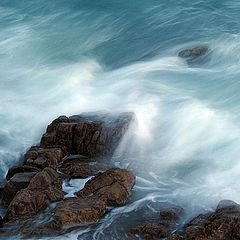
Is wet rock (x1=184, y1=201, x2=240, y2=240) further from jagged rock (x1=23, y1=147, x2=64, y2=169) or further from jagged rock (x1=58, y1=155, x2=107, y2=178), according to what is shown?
jagged rock (x1=23, y1=147, x2=64, y2=169)

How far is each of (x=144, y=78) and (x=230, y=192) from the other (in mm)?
7457

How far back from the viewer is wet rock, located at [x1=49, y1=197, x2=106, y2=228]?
35.8 ft

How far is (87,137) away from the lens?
1409cm

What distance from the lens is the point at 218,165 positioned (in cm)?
1345

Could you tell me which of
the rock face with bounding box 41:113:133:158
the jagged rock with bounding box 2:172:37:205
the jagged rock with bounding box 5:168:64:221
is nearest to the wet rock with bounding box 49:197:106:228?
the jagged rock with bounding box 5:168:64:221

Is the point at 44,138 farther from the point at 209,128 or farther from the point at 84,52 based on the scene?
the point at 84,52

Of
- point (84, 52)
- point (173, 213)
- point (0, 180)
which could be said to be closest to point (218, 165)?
point (173, 213)

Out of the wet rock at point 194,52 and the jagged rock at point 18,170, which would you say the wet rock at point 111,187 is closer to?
the jagged rock at point 18,170

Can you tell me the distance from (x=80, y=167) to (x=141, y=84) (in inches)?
232

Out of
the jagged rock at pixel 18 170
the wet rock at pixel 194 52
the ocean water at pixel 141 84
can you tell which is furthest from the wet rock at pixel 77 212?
the wet rock at pixel 194 52

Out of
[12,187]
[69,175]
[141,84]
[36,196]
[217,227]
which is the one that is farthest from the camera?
[141,84]

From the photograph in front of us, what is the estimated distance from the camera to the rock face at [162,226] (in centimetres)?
1041

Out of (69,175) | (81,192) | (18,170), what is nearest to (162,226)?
(81,192)

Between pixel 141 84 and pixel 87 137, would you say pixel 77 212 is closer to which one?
pixel 87 137
